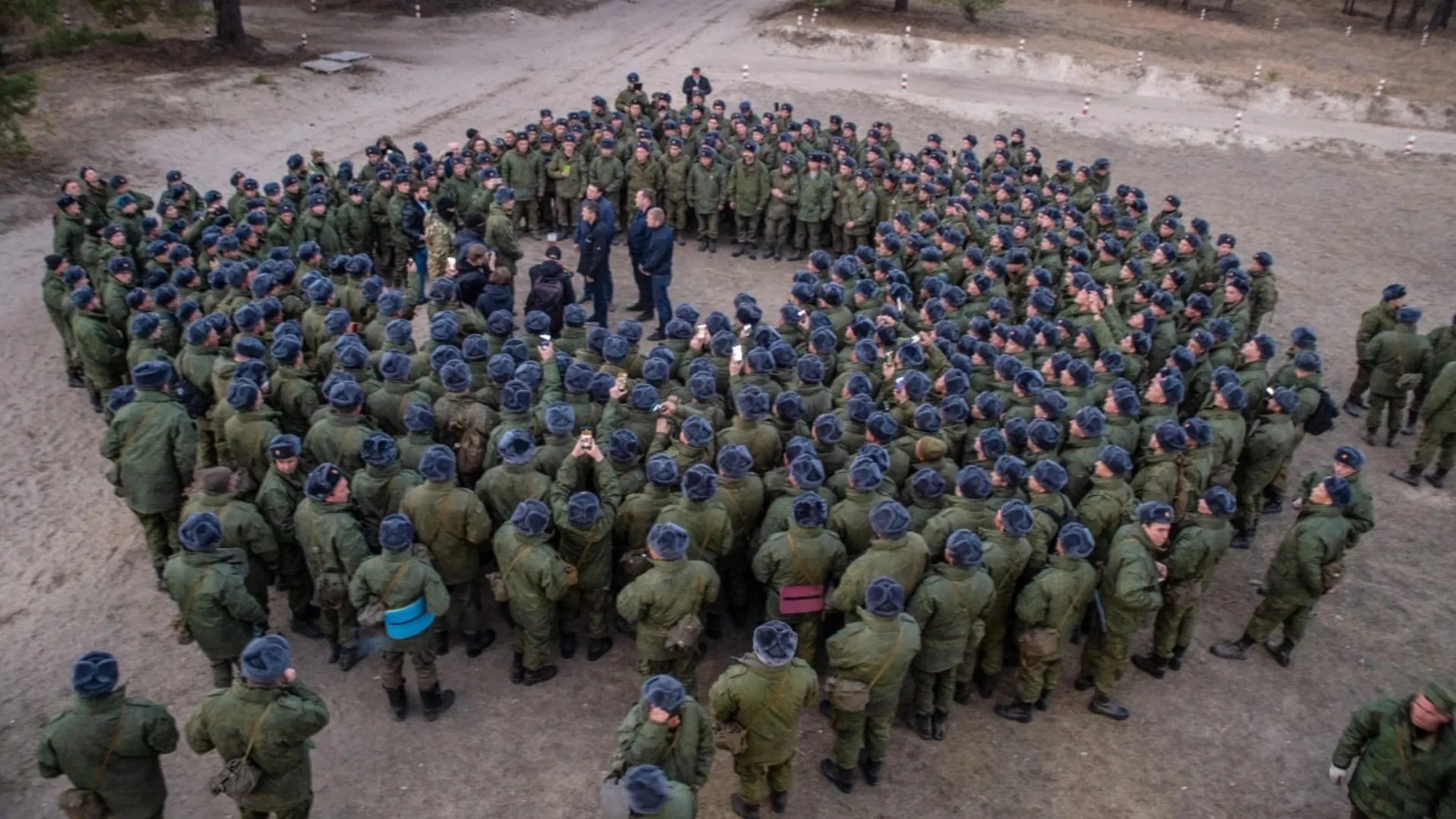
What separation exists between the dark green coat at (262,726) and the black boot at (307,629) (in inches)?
113

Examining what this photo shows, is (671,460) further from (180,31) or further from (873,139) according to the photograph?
(180,31)

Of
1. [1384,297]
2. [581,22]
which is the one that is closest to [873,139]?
[1384,297]

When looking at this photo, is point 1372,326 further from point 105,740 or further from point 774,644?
point 105,740

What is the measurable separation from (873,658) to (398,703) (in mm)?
4092

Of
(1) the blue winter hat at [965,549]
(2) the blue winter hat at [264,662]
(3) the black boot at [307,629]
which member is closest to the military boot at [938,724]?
(1) the blue winter hat at [965,549]

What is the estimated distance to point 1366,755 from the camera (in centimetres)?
720

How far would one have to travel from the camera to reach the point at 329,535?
27.1ft

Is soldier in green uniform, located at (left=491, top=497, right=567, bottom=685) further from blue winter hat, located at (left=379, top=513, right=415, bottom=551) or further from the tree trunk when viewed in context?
the tree trunk

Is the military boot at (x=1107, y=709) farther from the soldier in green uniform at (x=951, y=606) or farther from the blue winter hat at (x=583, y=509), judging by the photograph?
the blue winter hat at (x=583, y=509)

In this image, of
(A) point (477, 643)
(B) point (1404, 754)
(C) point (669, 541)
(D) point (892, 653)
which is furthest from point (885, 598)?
(A) point (477, 643)

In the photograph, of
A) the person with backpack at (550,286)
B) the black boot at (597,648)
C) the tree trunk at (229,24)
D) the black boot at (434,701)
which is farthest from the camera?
the tree trunk at (229,24)

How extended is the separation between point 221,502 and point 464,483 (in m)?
2.39

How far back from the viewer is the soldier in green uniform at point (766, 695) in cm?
674

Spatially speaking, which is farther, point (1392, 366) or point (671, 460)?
point (1392, 366)
